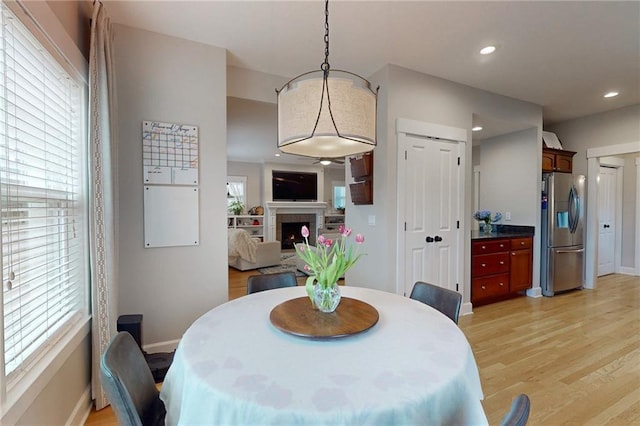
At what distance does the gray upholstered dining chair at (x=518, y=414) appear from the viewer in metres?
0.70

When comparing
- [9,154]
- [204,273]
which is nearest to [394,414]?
[9,154]

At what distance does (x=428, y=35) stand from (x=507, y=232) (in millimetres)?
3209

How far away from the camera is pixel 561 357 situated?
99.5 inches

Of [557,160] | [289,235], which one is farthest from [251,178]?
[557,160]

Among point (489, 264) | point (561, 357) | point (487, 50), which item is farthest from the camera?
point (489, 264)

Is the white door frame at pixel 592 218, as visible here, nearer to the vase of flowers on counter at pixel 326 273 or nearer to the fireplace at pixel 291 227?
the vase of flowers on counter at pixel 326 273

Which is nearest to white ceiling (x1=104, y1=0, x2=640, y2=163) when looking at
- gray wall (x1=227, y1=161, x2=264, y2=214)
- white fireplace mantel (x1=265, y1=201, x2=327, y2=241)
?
white fireplace mantel (x1=265, y1=201, x2=327, y2=241)

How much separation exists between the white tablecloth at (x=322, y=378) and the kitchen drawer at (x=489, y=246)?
9.15ft

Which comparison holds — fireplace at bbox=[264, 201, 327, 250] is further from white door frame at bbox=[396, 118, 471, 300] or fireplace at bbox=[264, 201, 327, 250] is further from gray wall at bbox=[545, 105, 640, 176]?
gray wall at bbox=[545, 105, 640, 176]

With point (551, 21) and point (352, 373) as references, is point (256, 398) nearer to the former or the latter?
point (352, 373)

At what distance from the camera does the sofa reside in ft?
18.2

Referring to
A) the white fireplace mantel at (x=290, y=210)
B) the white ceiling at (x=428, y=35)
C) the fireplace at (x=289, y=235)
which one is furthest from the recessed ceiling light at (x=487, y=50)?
the fireplace at (x=289, y=235)

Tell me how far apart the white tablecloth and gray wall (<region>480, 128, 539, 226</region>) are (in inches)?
153

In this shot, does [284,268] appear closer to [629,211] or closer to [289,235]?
[289,235]
